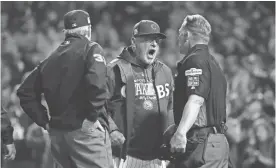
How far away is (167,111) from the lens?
16.9 ft

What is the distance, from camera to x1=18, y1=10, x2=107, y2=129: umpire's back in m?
4.15

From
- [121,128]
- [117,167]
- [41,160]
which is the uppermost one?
[121,128]

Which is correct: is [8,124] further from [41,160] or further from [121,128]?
[41,160]

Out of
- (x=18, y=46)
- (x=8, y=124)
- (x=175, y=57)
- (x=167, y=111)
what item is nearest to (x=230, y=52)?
(x=175, y=57)

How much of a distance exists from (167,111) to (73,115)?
121 cm

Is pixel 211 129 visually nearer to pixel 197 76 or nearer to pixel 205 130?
pixel 205 130

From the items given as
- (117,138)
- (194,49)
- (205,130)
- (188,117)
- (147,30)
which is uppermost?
(147,30)

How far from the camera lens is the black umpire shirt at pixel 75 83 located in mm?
4152

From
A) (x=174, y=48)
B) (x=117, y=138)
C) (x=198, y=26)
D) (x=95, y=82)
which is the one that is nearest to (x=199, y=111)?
(x=198, y=26)

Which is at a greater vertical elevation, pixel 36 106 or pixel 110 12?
pixel 110 12

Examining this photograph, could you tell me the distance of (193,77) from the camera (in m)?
4.09

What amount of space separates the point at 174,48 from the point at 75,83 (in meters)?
5.02

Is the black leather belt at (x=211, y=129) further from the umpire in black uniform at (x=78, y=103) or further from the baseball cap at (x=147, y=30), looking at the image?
the baseball cap at (x=147, y=30)

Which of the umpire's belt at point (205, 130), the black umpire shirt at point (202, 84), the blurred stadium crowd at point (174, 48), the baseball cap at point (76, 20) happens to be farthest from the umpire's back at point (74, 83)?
the blurred stadium crowd at point (174, 48)
